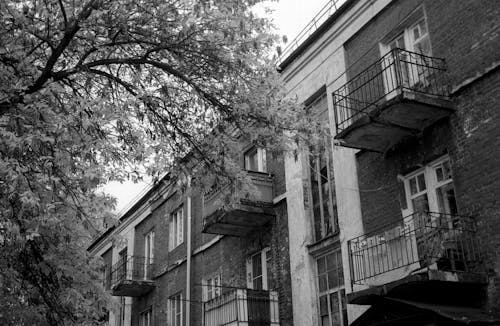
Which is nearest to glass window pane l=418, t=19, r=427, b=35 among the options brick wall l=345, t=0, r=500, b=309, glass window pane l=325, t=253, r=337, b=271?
brick wall l=345, t=0, r=500, b=309

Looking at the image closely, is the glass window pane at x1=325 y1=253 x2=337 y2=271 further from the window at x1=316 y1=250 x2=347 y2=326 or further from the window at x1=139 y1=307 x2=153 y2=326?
the window at x1=139 y1=307 x2=153 y2=326

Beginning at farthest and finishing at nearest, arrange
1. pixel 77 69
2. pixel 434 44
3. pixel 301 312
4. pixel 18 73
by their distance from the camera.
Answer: pixel 301 312 < pixel 434 44 < pixel 77 69 < pixel 18 73

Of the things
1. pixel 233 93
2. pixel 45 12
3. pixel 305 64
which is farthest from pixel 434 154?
pixel 45 12

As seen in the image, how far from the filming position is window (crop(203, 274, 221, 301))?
60.7 ft

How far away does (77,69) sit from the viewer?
9977 mm

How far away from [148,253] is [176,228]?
2.98 m

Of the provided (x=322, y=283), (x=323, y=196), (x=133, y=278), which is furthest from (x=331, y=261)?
(x=133, y=278)

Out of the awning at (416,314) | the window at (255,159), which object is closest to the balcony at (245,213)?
the window at (255,159)

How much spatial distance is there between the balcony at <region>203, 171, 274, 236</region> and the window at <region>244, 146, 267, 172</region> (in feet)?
4.01

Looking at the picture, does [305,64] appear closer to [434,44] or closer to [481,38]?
[434,44]

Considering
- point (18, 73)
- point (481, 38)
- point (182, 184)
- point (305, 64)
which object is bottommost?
point (182, 184)

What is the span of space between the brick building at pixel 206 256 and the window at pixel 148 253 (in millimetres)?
40

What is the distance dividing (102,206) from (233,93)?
11.3 feet

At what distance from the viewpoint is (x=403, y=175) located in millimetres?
12031
